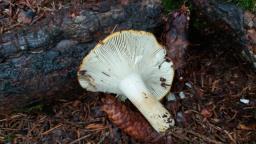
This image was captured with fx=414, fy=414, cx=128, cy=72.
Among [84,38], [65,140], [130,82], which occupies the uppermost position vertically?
[84,38]

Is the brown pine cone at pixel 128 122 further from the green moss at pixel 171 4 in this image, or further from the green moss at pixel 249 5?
the green moss at pixel 249 5

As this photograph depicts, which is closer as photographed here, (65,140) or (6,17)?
(65,140)

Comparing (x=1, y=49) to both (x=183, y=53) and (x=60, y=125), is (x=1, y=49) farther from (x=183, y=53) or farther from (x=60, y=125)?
(x=183, y=53)

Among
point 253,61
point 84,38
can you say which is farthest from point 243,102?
point 84,38

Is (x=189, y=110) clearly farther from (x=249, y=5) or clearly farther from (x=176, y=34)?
(x=249, y=5)

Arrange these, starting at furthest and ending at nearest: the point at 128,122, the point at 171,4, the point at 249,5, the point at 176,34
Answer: the point at 171,4
the point at 176,34
the point at 249,5
the point at 128,122

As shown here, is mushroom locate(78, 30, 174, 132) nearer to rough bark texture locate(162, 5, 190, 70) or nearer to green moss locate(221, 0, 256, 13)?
rough bark texture locate(162, 5, 190, 70)

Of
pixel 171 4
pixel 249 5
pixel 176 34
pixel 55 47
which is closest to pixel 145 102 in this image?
pixel 176 34
